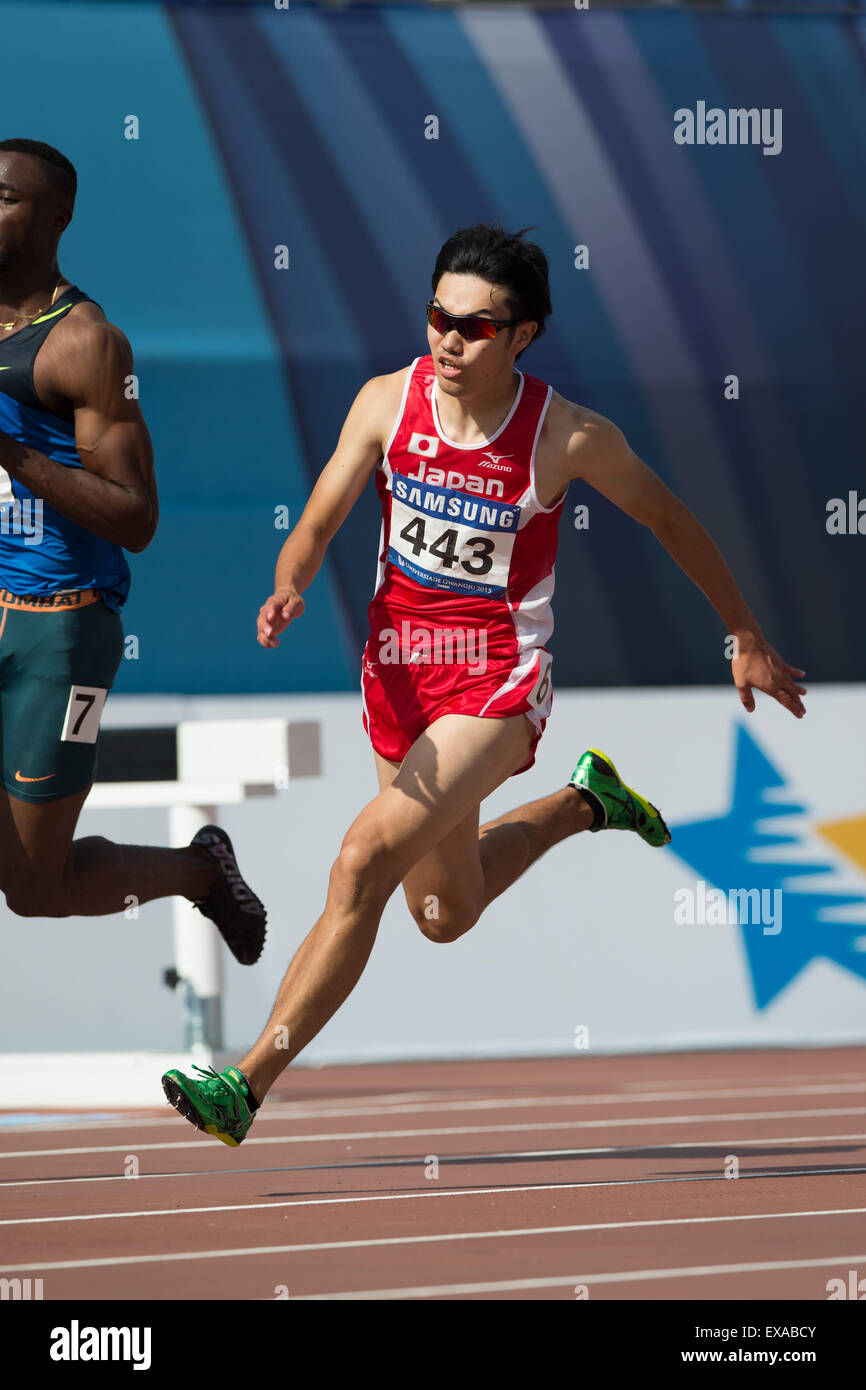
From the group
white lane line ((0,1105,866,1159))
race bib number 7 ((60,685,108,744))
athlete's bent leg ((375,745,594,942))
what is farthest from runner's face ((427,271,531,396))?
white lane line ((0,1105,866,1159))

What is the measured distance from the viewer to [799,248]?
1105 cm

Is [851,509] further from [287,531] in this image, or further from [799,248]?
[287,531]

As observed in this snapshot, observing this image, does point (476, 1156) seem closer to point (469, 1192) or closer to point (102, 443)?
point (469, 1192)

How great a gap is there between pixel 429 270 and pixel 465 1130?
4.98 meters

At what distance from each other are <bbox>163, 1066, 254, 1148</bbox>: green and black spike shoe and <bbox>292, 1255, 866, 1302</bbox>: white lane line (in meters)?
0.61

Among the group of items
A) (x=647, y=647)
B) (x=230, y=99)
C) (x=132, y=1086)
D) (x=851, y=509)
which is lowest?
(x=132, y=1086)

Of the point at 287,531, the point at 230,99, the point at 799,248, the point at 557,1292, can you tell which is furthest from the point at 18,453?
the point at 799,248

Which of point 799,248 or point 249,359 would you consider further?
point 799,248

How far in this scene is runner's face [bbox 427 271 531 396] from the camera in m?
5.03

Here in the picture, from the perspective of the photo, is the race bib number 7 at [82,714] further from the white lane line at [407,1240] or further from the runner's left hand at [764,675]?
the runner's left hand at [764,675]

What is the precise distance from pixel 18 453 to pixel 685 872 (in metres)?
5.33

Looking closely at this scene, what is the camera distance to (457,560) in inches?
206

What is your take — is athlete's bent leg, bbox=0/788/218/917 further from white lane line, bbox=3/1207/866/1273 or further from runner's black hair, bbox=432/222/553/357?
runner's black hair, bbox=432/222/553/357

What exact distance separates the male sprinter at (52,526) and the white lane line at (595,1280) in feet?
5.70
